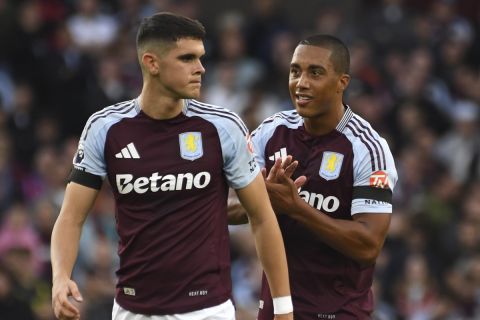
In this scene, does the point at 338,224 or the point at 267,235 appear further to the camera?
the point at 338,224

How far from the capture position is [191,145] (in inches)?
274

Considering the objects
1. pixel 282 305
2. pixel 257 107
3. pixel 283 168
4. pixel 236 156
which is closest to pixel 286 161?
pixel 283 168

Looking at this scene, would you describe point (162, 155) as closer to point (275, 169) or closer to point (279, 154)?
point (275, 169)

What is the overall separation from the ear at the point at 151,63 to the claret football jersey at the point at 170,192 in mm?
253

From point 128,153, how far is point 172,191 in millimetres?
323

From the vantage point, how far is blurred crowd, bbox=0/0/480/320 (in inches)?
494

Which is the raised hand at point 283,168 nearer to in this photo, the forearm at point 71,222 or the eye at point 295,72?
the eye at point 295,72

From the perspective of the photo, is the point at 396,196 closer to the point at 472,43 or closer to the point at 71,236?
the point at 472,43

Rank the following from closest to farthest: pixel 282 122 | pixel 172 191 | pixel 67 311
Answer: pixel 67 311
pixel 172 191
pixel 282 122

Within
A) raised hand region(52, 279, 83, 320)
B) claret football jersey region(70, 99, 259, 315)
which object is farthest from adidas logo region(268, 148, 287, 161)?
raised hand region(52, 279, 83, 320)

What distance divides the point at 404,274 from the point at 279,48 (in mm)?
3853

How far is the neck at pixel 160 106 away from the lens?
699 centimetres

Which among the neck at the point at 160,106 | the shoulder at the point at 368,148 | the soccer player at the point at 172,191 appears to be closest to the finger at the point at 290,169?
the soccer player at the point at 172,191

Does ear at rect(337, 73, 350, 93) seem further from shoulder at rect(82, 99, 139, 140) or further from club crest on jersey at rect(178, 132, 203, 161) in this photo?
shoulder at rect(82, 99, 139, 140)
